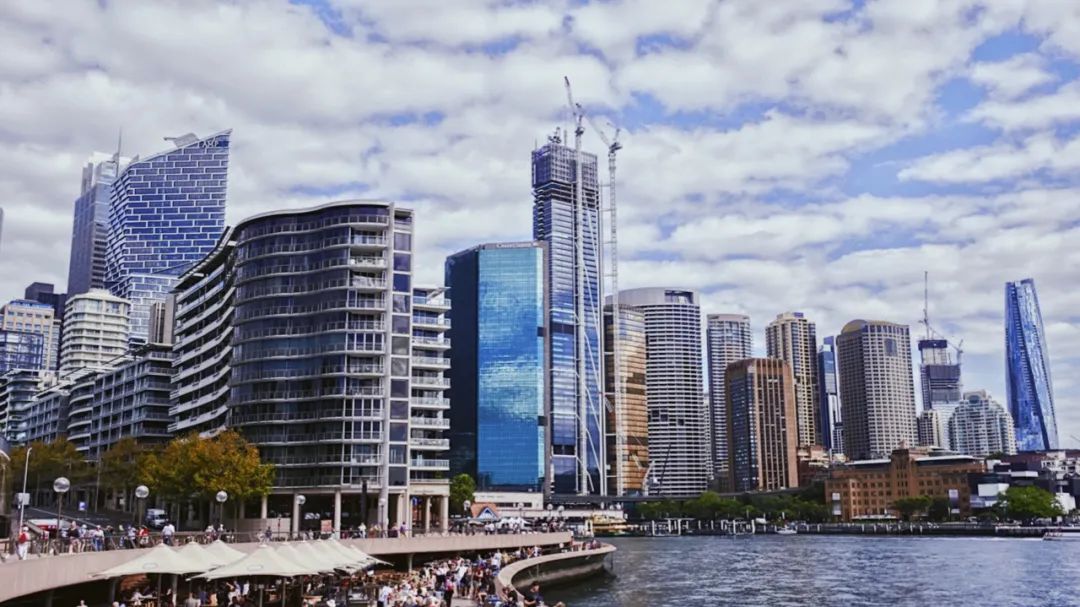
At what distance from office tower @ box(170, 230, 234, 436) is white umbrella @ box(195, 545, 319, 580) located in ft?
260

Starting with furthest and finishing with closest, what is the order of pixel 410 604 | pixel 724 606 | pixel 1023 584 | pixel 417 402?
pixel 417 402, pixel 1023 584, pixel 724 606, pixel 410 604

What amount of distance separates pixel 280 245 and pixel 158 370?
173ft

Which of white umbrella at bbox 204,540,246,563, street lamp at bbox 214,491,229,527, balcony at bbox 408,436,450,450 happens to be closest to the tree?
balcony at bbox 408,436,450,450

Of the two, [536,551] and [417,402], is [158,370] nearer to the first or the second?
[417,402]

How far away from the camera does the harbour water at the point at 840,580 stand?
275 feet

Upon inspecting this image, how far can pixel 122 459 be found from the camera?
135 m

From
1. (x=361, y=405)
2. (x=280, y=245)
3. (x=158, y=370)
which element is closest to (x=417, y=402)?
(x=361, y=405)

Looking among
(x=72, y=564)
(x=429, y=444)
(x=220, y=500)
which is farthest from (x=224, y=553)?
(x=429, y=444)

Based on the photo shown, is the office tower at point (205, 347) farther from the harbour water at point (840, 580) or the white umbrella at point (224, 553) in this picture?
the white umbrella at point (224, 553)

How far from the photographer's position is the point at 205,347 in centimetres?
14025

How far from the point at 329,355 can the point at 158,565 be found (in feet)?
251

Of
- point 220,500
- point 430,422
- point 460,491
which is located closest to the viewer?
point 220,500

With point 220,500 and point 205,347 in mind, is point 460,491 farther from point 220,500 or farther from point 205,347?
point 220,500

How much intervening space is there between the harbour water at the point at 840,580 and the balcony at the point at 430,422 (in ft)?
94.7
